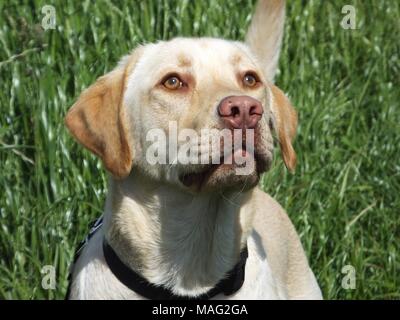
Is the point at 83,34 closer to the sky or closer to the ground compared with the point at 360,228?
closer to the sky

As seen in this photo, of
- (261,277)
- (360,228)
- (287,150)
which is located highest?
(287,150)

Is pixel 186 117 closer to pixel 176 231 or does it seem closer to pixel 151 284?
pixel 176 231

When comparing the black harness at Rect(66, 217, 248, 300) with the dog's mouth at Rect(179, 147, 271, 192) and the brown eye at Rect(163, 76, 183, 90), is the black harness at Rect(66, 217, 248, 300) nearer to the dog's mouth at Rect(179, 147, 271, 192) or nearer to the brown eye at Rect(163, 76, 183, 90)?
the dog's mouth at Rect(179, 147, 271, 192)

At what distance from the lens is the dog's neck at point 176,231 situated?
3938 mm

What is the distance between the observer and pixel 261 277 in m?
4.00

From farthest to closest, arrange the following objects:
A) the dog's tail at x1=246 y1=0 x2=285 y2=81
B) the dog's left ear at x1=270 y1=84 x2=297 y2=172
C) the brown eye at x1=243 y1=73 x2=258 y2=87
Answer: the dog's tail at x1=246 y1=0 x2=285 y2=81 → the dog's left ear at x1=270 y1=84 x2=297 y2=172 → the brown eye at x1=243 y1=73 x2=258 y2=87

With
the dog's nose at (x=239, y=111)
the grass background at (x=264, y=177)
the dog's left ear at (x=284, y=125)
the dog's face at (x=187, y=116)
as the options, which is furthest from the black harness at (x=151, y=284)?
the grass background at (x=264, y=177)

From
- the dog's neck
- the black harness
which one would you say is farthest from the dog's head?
the black harness

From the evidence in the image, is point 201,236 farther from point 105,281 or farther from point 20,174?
point 20,174

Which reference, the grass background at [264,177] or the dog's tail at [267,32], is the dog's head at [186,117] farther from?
the grass background at [264,177]

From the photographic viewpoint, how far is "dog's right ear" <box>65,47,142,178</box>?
12.9ft

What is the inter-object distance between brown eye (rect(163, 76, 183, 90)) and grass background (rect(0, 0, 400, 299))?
1.29m

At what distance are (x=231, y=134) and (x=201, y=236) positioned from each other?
63 cm

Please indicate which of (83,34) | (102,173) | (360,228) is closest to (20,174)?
(102,173)
